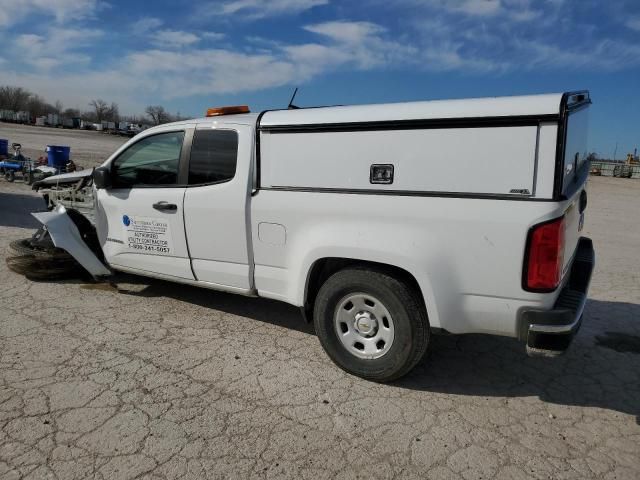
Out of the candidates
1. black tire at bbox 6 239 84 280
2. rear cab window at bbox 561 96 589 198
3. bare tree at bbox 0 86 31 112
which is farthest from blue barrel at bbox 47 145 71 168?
bare tree at bbox 0 86 31 112

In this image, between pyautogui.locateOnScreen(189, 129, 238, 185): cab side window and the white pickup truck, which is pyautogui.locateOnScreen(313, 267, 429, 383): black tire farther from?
pyautogui.locateOnScreen(189, 129, 238, 185): cab side window

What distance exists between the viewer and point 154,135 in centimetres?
446

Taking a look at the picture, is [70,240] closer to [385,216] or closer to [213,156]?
[213,156]

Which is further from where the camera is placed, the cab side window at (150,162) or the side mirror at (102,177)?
the side mirror at (102,177)

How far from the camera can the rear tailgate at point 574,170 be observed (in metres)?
2.77

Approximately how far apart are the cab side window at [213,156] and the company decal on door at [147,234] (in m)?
0.55

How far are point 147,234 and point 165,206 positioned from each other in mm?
419

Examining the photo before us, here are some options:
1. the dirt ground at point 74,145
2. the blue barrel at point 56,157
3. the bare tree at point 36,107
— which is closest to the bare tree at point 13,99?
the bare tree at point 36,107

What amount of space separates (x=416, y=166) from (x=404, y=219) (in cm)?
35

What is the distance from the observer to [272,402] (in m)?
3.14

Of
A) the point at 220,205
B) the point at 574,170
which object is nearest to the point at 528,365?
the point at 574,170

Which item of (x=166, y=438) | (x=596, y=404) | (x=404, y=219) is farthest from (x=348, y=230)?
(x=596, y=404)

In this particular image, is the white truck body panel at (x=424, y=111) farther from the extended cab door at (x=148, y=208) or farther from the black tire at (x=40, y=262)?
the black tire at (x=40, y=262)

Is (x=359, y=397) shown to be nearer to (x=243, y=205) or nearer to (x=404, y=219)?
(x=404, y=219)
